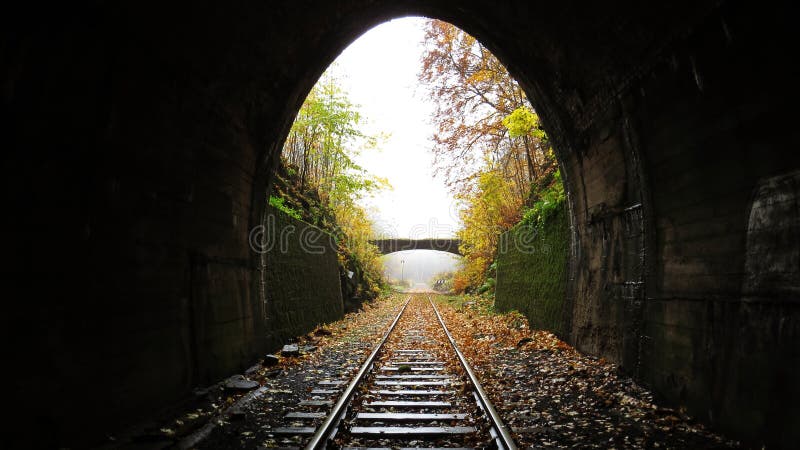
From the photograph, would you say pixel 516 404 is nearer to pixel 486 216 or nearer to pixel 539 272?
pixel 539 272

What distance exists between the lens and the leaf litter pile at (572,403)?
→ 3.97 metres

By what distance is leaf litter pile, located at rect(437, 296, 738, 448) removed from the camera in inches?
156

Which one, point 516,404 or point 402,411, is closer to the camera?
point 402,411

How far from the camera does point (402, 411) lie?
4.88m

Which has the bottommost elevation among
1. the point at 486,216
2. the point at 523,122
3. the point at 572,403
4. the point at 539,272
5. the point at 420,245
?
the point at 572,403

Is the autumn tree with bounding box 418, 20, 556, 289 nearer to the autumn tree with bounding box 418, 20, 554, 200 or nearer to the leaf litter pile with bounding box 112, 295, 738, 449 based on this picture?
the autumn tree with bounding box 418, 20, 554, 200

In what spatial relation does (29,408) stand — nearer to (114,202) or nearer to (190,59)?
(114,202)

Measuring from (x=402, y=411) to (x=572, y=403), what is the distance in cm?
204

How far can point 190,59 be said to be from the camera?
201 inches

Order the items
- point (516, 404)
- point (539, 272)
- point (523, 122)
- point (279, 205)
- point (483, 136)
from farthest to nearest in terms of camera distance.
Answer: point (483, 136) → point (279, 205) → point (523, 122) → point (539, 272) → point (516, 404)

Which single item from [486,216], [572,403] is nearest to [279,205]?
[572,403]

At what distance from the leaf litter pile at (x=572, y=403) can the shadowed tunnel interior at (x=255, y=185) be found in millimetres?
300

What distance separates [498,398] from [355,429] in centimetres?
195

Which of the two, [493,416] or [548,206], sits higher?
[548,206]
